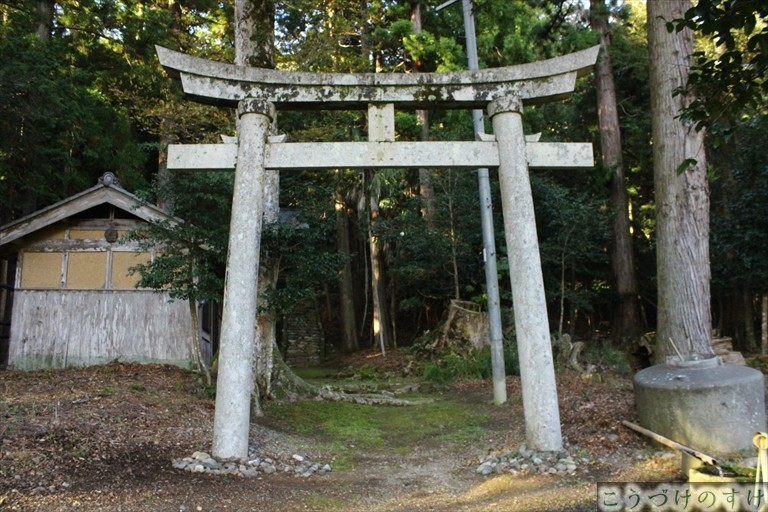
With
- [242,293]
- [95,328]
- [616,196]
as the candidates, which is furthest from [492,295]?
[95,328]

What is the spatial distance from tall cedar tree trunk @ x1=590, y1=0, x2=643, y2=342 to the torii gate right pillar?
1035 cm

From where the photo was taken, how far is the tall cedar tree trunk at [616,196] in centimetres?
1603

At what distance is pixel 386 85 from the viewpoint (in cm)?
724

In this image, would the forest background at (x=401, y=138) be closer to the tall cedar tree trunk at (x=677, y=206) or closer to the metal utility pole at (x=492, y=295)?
the metal utility pole at (x=492, y=295)

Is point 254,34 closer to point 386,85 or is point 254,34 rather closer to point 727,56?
point 386,85

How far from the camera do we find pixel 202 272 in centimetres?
995

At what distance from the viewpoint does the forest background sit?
13.2 m

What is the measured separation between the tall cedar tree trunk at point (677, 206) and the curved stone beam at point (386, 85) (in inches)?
101

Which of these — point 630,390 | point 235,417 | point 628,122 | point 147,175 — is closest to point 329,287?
point 147,175

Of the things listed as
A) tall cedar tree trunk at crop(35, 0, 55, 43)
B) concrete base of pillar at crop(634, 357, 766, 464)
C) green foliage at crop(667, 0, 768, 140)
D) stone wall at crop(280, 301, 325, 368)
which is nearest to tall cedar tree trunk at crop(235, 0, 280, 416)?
concrete base of pillar at crop(634, 357, 766, 464)

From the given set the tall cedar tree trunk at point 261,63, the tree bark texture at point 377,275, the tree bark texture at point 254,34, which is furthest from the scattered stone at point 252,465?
the tree bark texture at point 377,275

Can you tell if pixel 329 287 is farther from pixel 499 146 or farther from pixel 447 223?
pixel 499 146

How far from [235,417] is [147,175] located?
1926cm

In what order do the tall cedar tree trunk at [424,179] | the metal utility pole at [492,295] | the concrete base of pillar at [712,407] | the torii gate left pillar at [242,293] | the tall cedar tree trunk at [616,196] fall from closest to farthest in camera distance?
the concrete base of pillar at [712,407] → the torii gate left pillar at [242,293] → the metal utility pole at [492,295] → the tall cedar tree trunk at [616,196] → the tall cedar tree trunk at [424,179]
